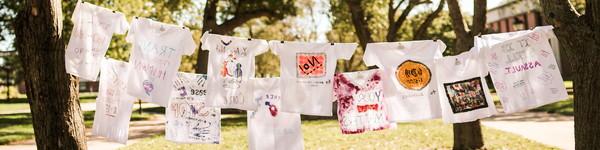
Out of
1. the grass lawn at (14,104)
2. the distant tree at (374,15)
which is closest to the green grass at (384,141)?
the distant tree at (374,15)

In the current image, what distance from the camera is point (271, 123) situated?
5871 mm

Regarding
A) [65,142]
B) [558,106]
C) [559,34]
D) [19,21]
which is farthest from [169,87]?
[558,106]

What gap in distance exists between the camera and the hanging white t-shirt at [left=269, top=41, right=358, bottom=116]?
5.72m

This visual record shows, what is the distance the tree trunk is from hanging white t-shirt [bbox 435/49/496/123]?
3.85 metres

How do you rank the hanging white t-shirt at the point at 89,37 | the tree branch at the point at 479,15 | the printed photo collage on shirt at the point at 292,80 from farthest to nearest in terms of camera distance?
1. the tree branch at the point at 479,15
2. the printed photo collage on shirt at the point at 292,80
3. the hanging white t-shirt at the point at 89,37

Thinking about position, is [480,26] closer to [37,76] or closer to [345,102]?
[345,102]

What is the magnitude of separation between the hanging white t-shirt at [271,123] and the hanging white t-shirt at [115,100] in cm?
133

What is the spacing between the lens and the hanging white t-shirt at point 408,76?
5.91 m

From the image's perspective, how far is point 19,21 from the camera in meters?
5.41

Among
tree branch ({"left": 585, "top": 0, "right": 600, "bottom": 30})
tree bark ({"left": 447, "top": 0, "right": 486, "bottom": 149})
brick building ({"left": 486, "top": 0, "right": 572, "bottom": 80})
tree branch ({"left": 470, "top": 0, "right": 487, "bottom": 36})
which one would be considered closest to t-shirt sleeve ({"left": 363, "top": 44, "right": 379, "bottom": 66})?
tree branch ({"left": 585, "top": 0, "right": 600, "bottom": 30})

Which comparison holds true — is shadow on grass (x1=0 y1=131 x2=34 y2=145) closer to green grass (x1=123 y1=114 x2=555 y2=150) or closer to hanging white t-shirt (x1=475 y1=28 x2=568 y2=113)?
green grass (x1=123 y1=114 x2=555 y2=150)

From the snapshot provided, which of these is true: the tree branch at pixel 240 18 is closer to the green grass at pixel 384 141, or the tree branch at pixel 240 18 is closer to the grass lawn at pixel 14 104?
the green grass at pixel 384 141

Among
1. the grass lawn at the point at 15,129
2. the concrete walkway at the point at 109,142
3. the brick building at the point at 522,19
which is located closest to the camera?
the concrete walkway at the point at 109,142

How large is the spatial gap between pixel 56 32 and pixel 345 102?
3.02 m
